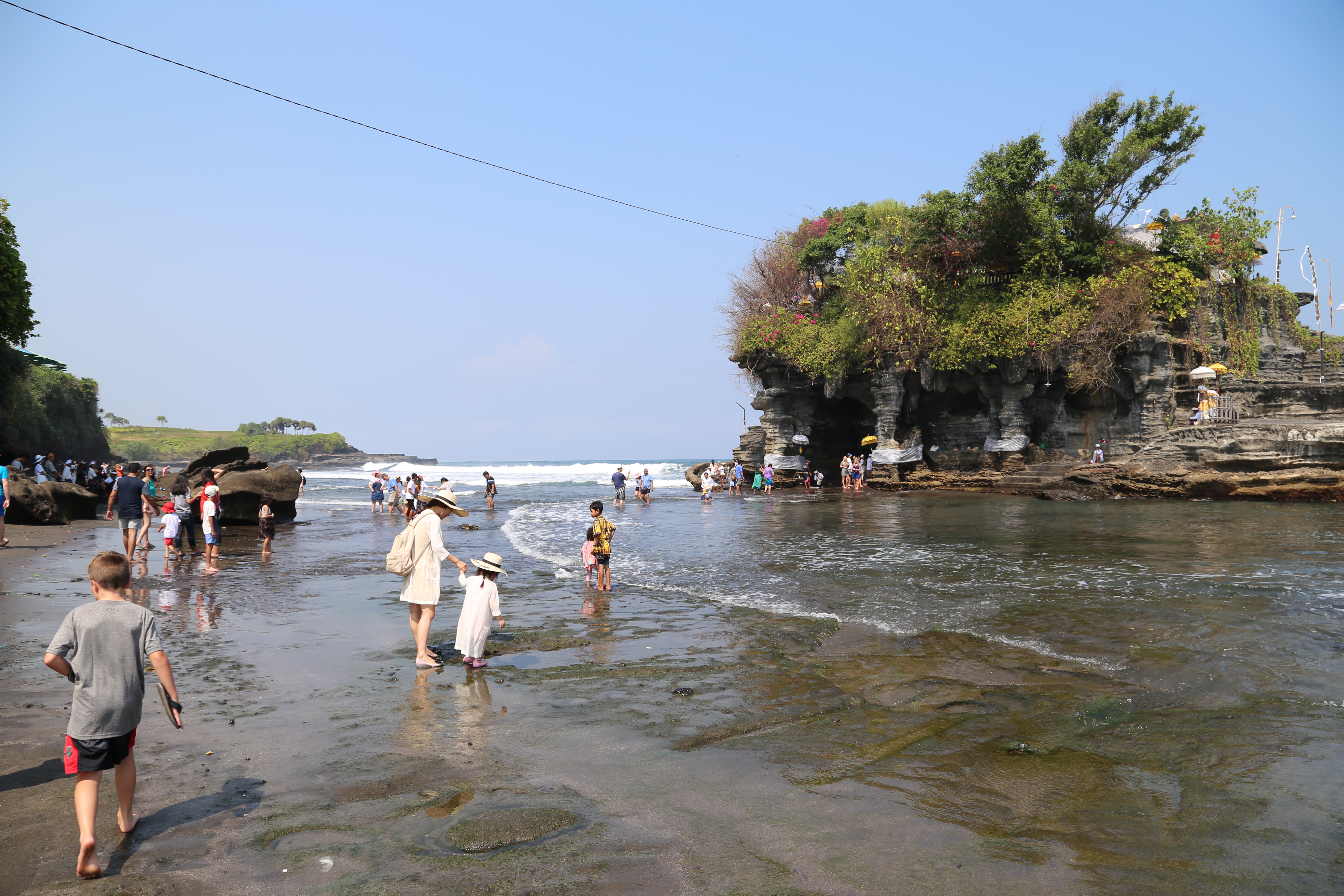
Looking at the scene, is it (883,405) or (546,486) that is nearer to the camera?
(883,405)

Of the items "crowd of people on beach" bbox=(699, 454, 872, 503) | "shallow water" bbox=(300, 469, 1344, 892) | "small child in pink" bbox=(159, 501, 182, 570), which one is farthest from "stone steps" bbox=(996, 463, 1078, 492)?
"small child in pink" bbox=(159, 501, 182, 570)

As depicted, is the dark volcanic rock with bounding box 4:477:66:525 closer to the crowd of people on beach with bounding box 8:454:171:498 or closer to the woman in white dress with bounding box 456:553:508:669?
the crowd of people on beach with bounding box 8:454:171:498

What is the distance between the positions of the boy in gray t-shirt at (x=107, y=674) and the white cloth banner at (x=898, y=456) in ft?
112

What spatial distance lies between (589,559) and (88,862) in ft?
28.0

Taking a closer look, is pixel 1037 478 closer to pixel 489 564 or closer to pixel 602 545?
pixel 602 545

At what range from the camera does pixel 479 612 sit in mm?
7070

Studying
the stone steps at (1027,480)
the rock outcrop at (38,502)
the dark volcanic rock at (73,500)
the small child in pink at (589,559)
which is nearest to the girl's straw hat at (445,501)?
the small child in pink at (589,559)

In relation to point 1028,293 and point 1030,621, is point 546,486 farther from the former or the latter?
point 1030,621

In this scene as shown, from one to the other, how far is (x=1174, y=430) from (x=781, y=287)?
62.8ft

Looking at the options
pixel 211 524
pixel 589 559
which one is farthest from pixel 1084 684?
pixel 211 524

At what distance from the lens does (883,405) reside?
3484 centimetres

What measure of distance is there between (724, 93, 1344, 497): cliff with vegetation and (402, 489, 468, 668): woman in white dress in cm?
2657

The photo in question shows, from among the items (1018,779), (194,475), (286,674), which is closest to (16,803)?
(286,674)

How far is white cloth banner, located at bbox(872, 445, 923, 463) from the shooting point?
35250mm
